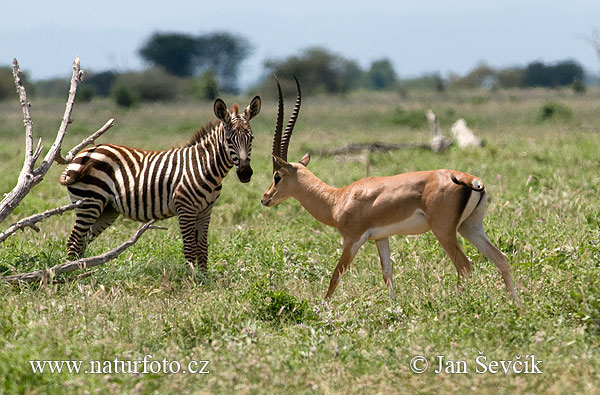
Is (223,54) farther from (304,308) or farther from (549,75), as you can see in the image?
(304,308)

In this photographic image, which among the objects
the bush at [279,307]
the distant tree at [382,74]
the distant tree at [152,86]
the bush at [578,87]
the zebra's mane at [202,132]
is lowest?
the distant tree at [382,74]

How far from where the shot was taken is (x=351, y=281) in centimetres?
737

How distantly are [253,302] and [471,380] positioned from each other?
2.22 metres

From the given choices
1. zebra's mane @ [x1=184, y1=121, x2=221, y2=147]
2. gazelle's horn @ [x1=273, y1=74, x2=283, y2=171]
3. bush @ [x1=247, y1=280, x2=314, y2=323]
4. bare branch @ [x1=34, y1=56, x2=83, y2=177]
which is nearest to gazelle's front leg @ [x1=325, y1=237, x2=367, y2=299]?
bush @ [x1=247, y1=280, x2=314, y2=323]

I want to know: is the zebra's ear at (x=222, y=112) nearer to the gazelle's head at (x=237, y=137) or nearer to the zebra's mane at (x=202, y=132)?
the gazelle's head at (x=237, y=137)

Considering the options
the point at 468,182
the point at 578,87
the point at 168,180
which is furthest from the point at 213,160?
the point at 578,87

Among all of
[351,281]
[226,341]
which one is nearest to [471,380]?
[226,341]

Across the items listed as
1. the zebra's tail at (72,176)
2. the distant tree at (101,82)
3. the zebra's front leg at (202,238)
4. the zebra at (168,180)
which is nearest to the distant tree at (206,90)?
the distant tree at (101,82)

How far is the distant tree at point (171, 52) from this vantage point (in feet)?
309

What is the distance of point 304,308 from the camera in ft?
20.8

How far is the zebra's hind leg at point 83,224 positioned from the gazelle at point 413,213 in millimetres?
2135

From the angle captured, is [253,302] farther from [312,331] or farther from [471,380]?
[471,380]

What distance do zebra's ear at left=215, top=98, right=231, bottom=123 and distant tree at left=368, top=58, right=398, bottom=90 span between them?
119 meters

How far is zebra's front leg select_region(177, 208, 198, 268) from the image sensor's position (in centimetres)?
796
